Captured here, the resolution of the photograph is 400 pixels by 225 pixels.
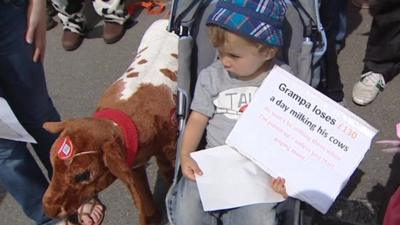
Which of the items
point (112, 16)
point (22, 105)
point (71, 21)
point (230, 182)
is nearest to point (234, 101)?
point (230, 182)

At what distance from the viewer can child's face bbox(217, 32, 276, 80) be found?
1.83m

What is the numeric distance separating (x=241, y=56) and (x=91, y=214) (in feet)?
3.84

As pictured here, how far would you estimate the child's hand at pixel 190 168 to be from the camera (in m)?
1.95

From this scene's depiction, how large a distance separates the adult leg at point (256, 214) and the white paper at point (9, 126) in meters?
0.81

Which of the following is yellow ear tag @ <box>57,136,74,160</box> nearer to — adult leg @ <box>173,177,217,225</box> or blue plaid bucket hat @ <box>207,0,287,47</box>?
adult leg @ <box>173,177,217,225</box>

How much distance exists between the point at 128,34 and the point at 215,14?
205cm

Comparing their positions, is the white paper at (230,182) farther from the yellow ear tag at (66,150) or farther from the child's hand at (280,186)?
the yellow ear tag at (66,150)

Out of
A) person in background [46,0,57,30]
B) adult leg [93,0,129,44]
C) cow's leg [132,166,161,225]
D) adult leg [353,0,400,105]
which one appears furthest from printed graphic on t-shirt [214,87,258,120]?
person in background [46,0,57,30]

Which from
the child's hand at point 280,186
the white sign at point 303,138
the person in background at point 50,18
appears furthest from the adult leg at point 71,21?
the child's hand at point 280,186

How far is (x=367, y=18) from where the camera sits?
3619 mm

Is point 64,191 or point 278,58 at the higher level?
point 278,58

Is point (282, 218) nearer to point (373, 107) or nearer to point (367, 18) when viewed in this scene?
point (373, 107)

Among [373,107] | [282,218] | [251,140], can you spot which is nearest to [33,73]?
[251,140]

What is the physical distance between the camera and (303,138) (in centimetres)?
173
